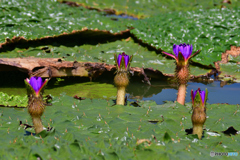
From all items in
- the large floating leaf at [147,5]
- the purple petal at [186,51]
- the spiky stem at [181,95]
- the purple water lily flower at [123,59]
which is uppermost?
the large floating leaf at [147,5]

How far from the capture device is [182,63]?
358 cm

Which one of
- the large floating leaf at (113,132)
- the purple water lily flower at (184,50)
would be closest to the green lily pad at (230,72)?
the large floating leaf at (113,132)

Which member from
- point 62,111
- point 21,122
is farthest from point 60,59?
point 21,122

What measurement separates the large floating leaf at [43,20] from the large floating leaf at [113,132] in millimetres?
2489

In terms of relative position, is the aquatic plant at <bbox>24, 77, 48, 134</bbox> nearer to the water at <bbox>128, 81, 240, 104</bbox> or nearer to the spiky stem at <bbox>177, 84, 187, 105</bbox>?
the spiky stem at <bbox>177, 84, 187, 105</bbox>

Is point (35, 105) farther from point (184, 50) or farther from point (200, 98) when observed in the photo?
point (184, 50)

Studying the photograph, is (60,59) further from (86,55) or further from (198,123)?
(198,123)

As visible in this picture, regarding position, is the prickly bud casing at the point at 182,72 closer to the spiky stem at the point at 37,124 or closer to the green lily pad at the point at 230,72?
the spiky stem at the point at 37,124

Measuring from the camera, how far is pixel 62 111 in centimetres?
352

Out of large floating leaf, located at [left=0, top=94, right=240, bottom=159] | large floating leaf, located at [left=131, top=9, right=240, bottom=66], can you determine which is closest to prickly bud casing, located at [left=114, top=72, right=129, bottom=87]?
large floating leaf, located at [left=0, top=94, right=240, bottom=159]

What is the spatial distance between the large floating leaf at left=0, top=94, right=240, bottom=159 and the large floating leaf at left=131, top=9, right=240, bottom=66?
2.38m

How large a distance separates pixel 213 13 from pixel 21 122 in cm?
575

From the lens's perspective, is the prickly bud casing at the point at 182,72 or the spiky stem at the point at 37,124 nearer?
the spiky stem at the point at 37,124

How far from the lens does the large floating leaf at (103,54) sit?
5555 mm
